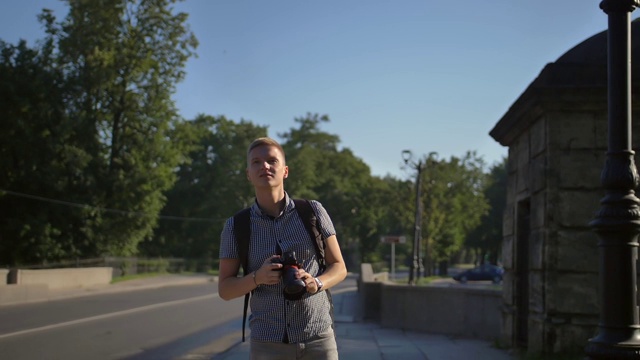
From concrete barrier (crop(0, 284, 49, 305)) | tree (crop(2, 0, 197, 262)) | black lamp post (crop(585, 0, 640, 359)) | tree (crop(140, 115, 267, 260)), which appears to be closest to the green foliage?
tree (crop(2, 0, 197, 262))

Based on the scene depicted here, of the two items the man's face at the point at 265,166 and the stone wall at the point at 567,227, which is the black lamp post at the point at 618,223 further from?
the stone wall at the point at 567,227

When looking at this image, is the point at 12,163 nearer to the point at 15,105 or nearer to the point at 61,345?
the point at 15,105

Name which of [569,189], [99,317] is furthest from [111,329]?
[569,189]

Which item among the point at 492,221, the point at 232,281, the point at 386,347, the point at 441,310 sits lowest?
the point at 386,347

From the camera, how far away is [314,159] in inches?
3469

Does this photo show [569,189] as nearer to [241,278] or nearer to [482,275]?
[241,278]

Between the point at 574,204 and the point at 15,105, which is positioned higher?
the point at 15,105

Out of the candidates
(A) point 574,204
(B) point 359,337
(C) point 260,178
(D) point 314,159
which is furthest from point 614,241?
(D) point 314,159

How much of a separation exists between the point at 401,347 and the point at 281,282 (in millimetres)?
9163

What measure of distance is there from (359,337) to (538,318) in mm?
5945

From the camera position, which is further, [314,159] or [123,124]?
[314,159]

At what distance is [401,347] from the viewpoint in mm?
12164

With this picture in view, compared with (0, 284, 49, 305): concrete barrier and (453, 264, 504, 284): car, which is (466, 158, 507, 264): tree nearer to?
(453, 264, 504, 284): car

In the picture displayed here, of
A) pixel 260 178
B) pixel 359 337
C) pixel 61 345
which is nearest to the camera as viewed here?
pixel 260 178
